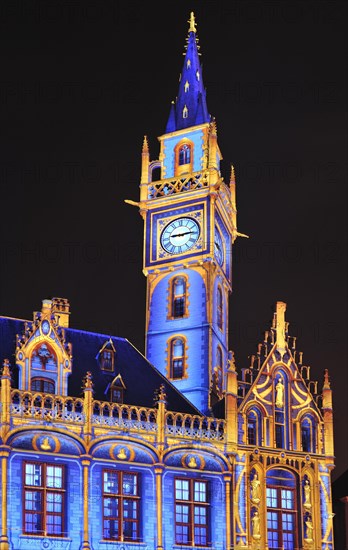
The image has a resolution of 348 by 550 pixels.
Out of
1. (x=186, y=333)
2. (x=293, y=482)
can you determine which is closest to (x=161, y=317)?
(x=186, y=333)

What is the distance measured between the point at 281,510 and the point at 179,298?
49.6ft

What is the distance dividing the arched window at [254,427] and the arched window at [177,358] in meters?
6.43

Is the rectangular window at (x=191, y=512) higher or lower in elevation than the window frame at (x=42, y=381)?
lower

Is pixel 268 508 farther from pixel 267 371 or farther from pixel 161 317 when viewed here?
pixel 161 317

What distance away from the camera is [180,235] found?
78.2 metres

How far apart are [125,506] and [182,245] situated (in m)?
19.3

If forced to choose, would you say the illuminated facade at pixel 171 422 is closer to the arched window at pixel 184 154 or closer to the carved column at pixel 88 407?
the carved column at pixel 88 407

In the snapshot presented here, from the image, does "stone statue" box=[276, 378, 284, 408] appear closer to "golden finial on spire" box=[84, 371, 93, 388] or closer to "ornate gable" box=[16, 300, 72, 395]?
"golden finial on spire" box=[84, 371, 93, 388]

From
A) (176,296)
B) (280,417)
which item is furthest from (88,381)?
(176,296)

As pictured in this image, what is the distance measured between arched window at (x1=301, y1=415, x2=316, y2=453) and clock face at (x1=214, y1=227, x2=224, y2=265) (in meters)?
12.2

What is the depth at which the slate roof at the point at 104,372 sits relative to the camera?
2630 inches

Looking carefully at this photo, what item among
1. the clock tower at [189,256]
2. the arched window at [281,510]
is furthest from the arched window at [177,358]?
the arched window at [281,510]

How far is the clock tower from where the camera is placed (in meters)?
75.4

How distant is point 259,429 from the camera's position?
231ft
